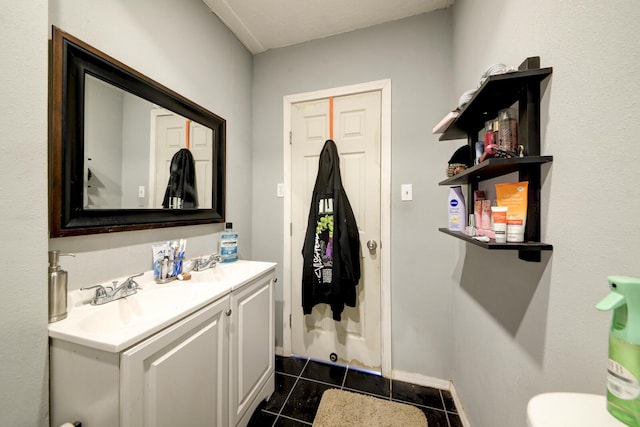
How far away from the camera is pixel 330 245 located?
1.63 meters

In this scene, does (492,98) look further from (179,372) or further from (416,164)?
(179,372)

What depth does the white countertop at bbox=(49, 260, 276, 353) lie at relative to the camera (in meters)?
0.65

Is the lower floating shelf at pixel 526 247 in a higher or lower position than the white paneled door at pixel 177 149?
lower

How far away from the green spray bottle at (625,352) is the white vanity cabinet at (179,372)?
3.57 ft

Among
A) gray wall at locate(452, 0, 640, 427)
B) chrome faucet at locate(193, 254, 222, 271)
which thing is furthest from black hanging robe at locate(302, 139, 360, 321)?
gray wall at locate(452, 0, 640, 427)

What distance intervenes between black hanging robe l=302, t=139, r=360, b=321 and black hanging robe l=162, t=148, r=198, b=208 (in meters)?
0.81

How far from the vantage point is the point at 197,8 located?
4.63ft

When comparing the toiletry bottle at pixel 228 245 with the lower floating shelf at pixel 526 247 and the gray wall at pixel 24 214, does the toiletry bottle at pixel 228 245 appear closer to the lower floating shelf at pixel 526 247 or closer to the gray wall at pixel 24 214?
the gray wall at pixel 24 214

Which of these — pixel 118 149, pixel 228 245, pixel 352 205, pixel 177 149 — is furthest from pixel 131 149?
pixel 352 205

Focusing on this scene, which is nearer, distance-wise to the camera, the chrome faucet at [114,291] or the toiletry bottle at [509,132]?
the toiletry bottle at [509,132]

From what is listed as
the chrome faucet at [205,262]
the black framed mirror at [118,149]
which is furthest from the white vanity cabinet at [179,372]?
the black framed mirror at [118,149]

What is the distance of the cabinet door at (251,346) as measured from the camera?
3.59 ft

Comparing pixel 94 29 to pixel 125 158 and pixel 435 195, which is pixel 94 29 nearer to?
pixel 125 158

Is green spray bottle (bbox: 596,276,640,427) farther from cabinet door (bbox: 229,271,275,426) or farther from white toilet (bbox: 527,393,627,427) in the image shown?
cabinet door (bbox: 229,271,275,426)
